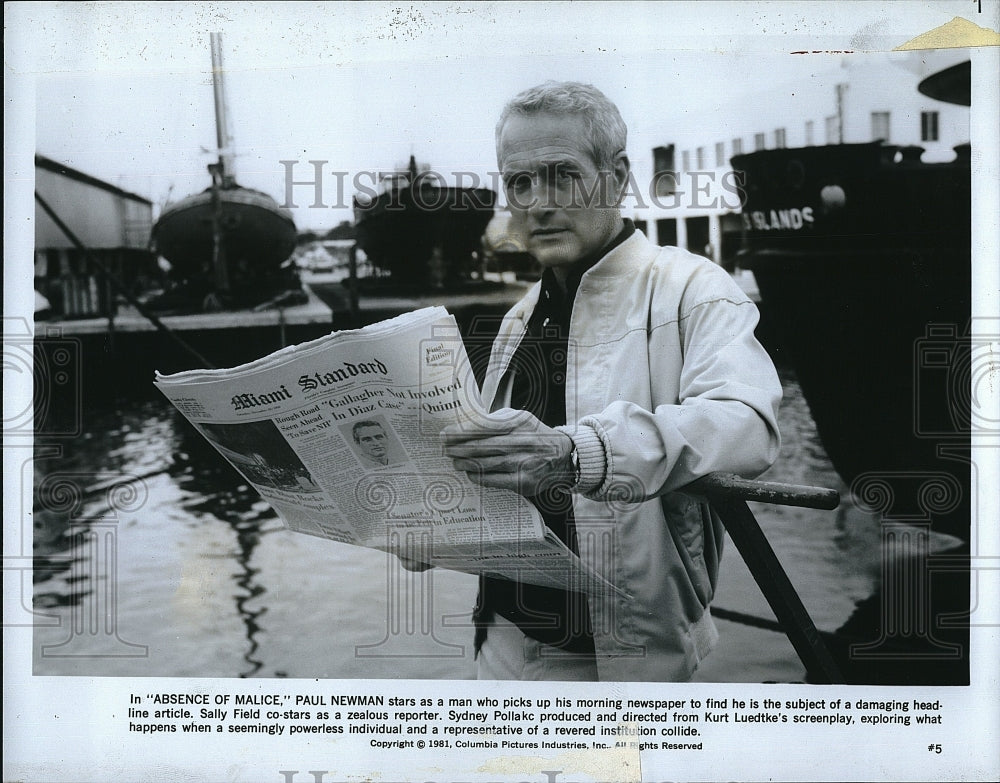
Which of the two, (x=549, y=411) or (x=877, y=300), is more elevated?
(x=877, y=300)

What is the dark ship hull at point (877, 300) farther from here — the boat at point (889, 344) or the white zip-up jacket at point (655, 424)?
the white zip-up jacket at point (655, 424)

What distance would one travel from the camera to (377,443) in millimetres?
1773

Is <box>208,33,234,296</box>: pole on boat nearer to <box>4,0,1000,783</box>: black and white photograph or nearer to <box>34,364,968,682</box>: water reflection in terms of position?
<box>4,0,1000,783</box>: black and white photograph

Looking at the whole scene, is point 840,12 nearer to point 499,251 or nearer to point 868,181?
point 868,181

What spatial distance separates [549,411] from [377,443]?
39cm

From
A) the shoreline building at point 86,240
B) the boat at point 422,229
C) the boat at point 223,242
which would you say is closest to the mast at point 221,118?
the boat at point 223,242

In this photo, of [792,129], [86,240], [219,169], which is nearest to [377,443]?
[219,169]

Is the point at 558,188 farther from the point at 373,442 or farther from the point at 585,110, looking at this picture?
the point at 373,442

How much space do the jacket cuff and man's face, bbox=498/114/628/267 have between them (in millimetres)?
397

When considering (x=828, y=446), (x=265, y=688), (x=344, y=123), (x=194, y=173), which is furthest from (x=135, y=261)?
(x=828, y=446)

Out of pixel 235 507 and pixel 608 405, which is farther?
pixel 235 507

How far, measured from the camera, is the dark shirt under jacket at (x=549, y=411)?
77.8 inches

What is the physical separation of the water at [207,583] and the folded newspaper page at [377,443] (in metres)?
0.14
